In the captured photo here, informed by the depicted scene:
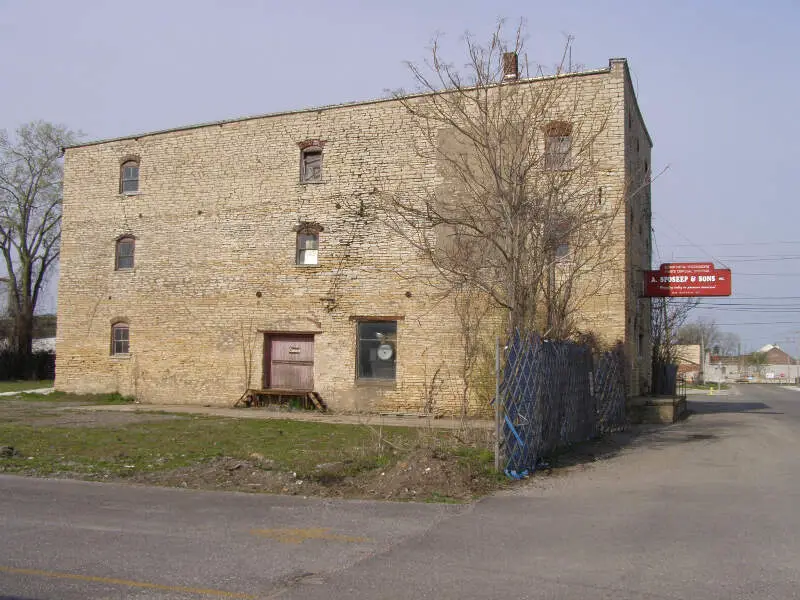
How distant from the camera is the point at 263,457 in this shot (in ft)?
40.3

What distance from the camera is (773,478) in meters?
10.8

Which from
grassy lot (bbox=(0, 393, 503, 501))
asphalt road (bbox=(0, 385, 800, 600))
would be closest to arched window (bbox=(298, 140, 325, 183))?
grassy lot (bbox=(0, 393, 503, 501))

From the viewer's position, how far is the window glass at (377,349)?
21.6 m

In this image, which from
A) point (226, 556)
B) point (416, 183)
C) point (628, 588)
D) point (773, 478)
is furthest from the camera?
point (416, 183)

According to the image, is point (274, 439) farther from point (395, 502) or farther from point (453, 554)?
point (453, 554)

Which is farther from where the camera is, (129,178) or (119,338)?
(129,178)

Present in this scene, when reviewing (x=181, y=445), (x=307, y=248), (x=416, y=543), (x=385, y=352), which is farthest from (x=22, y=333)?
(x=416, y=543)

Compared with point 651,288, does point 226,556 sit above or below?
below

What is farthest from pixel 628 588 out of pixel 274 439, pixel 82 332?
pixel 82 332

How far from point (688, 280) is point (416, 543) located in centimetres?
1692

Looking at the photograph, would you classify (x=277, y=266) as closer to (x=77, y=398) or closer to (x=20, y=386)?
(x=77, y=398)

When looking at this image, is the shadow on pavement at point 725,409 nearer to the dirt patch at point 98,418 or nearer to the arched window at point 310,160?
the arched window at point 310,160

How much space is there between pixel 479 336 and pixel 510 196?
8057mm

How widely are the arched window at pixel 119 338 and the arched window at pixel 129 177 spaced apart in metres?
4.43
